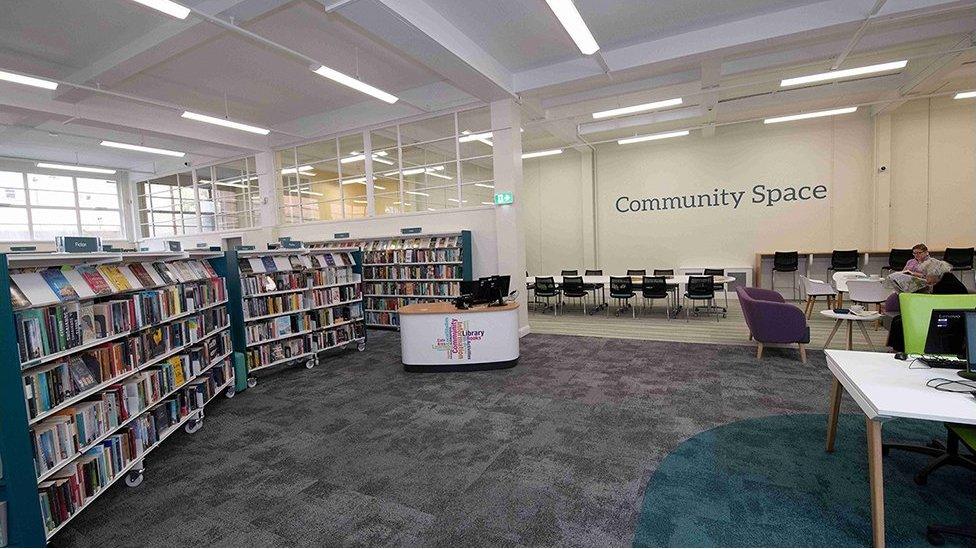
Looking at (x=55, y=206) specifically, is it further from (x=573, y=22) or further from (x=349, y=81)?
(x=573, y=22)

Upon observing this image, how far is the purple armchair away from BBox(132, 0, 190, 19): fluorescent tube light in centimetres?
738

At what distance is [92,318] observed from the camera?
9.75ft

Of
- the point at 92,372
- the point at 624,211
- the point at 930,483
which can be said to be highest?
the point at 624,211

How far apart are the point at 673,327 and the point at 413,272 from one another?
5149 mm

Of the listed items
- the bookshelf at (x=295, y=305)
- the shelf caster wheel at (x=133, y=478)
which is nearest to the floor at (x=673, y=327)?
the bookshelf at (x=295, y=305)

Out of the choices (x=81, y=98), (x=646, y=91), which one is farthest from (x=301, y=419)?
(x=646, y=91)

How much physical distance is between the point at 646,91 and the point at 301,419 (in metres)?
8.25

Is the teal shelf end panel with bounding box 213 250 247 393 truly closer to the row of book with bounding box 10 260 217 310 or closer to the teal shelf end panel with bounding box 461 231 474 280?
the row of book with bounding box 10 260 217 310

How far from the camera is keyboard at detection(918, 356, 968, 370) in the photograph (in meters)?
2.66

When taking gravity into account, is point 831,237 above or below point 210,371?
above

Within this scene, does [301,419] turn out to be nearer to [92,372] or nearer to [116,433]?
[116,433]

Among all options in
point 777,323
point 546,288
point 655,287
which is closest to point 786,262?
point 655,287

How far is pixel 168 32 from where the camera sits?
5.41 meters

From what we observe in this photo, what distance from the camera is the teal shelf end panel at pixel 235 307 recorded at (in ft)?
16.3
